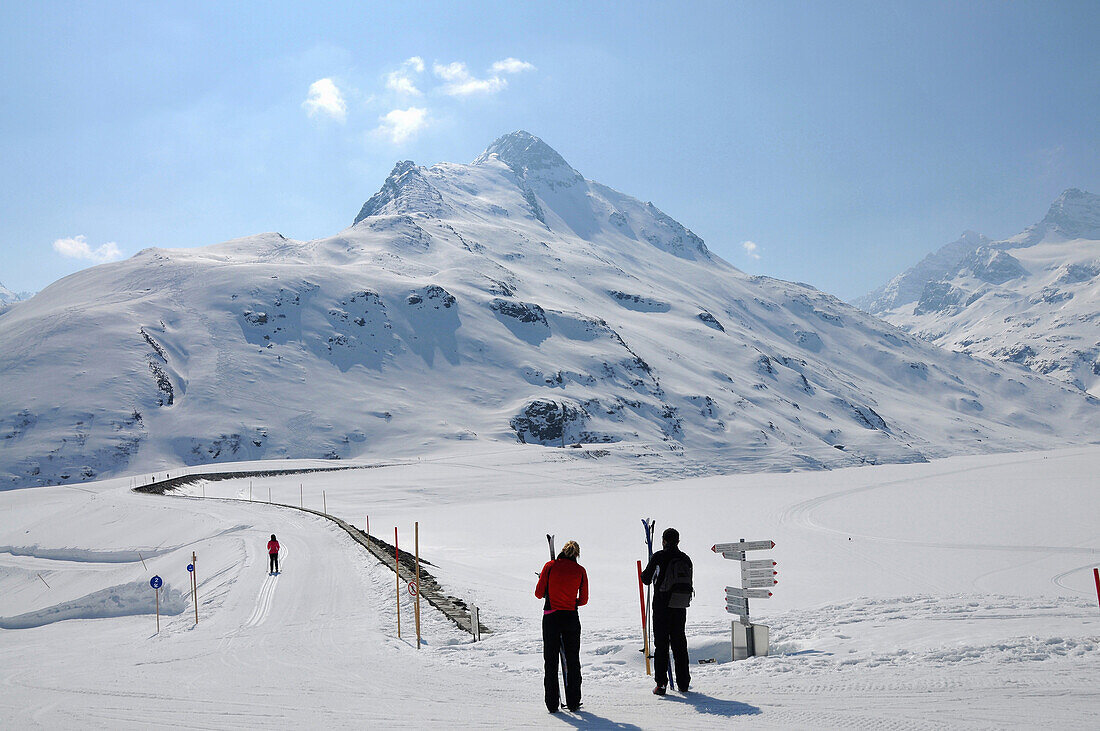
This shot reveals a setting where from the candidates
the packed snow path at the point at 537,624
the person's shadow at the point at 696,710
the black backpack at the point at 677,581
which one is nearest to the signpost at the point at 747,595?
the packed snow path at the point at 537,624

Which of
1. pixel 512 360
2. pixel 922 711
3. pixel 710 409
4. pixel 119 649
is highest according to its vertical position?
pixel 512 360

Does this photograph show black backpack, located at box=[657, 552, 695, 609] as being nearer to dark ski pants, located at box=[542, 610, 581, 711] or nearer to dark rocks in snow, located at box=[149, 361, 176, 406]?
dark ski pants, located at box=[542, 610, 581, 711]

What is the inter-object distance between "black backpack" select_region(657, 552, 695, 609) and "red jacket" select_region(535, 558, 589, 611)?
1185 millimetres

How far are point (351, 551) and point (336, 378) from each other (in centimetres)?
10021

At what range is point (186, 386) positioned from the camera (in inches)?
4368

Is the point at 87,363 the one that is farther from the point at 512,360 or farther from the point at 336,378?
the point at 512,360

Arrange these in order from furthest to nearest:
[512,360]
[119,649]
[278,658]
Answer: [512,360], [119,649], [278,658]

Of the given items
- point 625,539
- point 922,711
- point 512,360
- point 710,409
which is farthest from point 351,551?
point 710,409

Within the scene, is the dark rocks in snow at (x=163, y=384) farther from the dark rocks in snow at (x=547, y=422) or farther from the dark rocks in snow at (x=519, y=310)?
the dark rocks in snow at (x=519, y=310)

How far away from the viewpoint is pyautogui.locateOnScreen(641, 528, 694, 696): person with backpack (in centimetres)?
881

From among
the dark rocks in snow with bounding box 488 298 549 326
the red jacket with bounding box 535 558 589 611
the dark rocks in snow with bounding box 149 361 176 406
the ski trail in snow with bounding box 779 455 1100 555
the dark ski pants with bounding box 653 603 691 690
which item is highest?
the dark rocks in snow with bounding box 488 298 549 326

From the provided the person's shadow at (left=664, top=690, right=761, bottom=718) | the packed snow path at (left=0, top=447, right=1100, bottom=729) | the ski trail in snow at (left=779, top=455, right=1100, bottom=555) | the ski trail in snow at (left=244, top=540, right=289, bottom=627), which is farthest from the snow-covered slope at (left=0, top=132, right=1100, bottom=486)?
the person's shadow at (left=664, top=690, right=761, bottom=718)

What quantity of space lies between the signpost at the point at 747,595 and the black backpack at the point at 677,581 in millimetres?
2019

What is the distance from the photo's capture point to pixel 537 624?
51.5 feet
